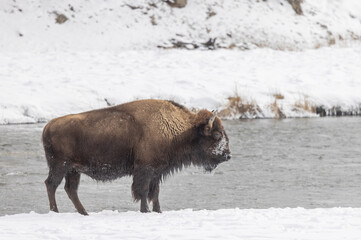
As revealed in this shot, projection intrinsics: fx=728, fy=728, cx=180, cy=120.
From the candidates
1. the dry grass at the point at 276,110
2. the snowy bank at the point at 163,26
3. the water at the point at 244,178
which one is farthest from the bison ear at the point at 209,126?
the snowy bank at the point at 163,26

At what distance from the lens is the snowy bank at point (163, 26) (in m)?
29.4

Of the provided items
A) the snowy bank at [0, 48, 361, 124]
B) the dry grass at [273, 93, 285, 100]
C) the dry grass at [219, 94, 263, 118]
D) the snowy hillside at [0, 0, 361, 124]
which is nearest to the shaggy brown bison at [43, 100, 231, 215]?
the snowy bank at [0, 48, 361, 124]

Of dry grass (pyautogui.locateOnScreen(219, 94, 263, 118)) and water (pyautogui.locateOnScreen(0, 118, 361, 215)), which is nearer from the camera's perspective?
water (pyautogui.locateOnScreen(0, 118, 361, 215))

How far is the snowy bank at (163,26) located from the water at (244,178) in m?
12.7

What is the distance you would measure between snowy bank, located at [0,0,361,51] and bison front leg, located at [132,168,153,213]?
68.0 feet

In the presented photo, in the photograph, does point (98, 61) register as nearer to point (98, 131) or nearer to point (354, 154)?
point (354, 154)

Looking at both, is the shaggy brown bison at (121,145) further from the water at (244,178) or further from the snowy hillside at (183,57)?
the snowy hillside at (183,57)

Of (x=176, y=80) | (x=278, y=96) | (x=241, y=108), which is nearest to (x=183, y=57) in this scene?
(x=176, y=80)

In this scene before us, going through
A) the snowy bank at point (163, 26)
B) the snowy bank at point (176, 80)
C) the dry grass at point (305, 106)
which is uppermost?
the dry grass at point (305, 106)

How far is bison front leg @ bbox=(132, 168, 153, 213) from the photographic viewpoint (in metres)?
7.96

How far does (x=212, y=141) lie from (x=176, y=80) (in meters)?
14.1

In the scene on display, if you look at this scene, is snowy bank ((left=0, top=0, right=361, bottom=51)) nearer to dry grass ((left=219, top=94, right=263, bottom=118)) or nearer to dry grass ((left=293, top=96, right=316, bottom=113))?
dry grass ((left=293, top=96, right=316, bottom=113))

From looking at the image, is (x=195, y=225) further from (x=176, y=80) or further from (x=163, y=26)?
(x=163, y=26)

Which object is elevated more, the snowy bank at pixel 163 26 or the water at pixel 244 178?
the water at pixel 244 178
